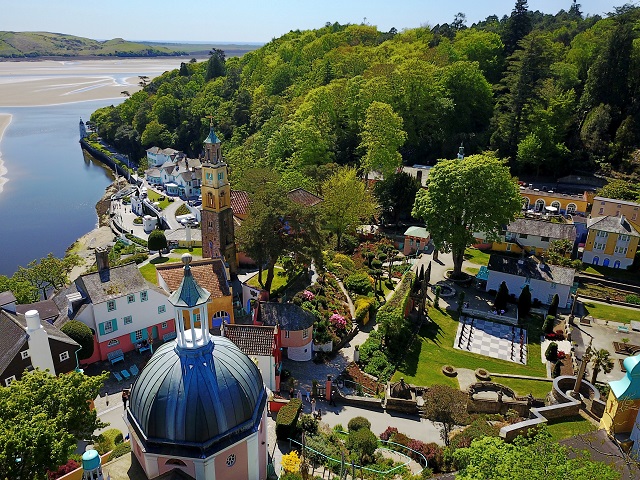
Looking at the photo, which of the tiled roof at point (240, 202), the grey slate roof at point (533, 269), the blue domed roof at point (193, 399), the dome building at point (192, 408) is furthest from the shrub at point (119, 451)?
the grey slate roof at point (533, 269)

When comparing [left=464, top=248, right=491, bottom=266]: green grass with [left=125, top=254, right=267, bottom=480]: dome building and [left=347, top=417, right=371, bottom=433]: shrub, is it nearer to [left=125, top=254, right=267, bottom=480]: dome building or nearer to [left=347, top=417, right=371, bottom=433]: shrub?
[left=347, top=417, right=371, bottom=433]: shrub

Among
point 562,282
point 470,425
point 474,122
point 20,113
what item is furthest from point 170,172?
point 20,113

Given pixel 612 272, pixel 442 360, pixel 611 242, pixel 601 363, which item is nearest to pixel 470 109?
pixel 611 242

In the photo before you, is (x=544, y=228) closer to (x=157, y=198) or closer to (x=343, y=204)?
(x=343, y=204)

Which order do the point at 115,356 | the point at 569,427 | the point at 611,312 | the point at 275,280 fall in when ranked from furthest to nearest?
the point at 275,280 → the point at 611,312 → the point at 115,356 → the point at 569,427

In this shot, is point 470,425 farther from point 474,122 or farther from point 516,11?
point 516,11

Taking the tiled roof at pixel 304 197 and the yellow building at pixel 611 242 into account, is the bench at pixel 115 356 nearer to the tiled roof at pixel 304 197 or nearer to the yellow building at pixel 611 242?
the tiled roof at pixel 304 197

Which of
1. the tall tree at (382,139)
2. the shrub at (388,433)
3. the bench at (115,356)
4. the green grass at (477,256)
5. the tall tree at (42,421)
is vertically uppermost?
the tall tree at (382,139)
